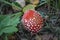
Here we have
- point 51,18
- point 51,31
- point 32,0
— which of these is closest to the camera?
point 51,31

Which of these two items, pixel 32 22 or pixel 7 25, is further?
pixel 32 22

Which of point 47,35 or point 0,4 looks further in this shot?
point 0,4

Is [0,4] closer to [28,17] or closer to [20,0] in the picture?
[20,0]

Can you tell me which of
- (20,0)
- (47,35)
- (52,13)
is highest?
(20,0)

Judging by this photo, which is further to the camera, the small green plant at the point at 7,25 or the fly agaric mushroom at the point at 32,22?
the fly agaric mushroom at the point at 32,22

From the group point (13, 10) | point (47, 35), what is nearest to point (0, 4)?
point (13, 10)

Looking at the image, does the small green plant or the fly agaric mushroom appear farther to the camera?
the fly agaric mushroom

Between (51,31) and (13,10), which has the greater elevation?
(13,10)

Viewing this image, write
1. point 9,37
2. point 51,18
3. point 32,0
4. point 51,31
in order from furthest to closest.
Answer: point 32,0
point 51,18
point 51,31
point 9,37
